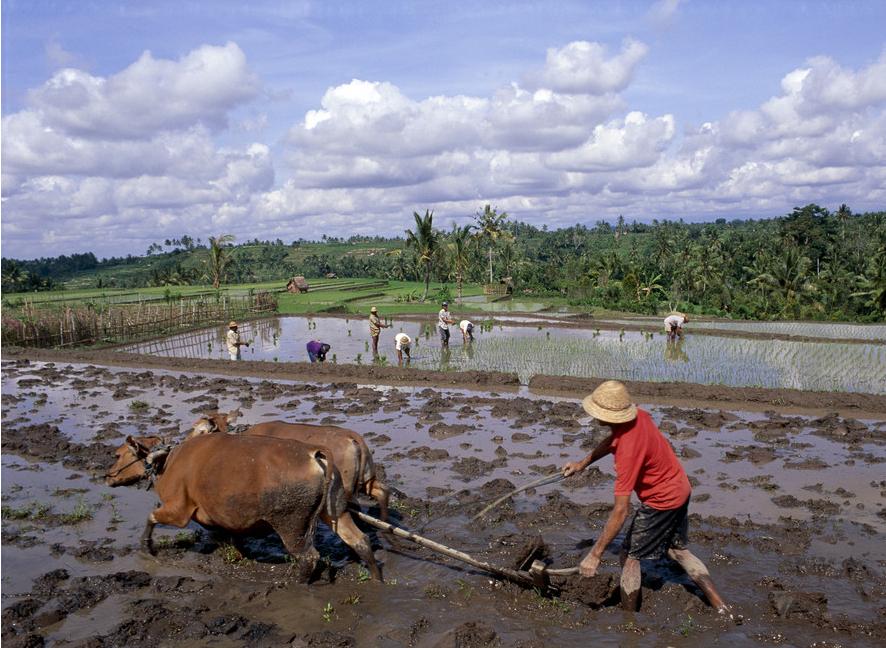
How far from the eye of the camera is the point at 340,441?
614cm

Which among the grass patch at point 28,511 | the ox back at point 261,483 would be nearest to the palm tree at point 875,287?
the ox back at point 261,483

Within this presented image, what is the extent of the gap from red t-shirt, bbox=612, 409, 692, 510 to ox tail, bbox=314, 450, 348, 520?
223 cm

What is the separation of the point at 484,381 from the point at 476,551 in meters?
8.42

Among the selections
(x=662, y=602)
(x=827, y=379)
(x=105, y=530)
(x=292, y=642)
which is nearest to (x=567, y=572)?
(x=662, y=602)

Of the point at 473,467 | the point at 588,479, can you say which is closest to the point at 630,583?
the point at 588,479

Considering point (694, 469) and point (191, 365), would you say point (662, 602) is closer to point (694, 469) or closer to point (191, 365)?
point (694, 469)

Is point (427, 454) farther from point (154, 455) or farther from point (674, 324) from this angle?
point (674, 324)

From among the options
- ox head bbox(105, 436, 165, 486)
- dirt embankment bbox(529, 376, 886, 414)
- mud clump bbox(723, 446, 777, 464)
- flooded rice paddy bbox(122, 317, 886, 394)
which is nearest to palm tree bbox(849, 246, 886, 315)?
flooded rice paddy bbox(122, 317, 886, 394)

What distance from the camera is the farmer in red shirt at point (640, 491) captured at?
4.71 m

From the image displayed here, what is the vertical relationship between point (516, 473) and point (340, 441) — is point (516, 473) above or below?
below

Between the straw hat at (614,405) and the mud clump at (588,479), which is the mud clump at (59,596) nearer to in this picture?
the straw hat at (614,405)

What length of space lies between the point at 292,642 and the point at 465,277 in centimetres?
5406

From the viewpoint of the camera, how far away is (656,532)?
491 cm

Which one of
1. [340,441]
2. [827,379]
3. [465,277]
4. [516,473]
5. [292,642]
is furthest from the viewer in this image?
[465,277]
